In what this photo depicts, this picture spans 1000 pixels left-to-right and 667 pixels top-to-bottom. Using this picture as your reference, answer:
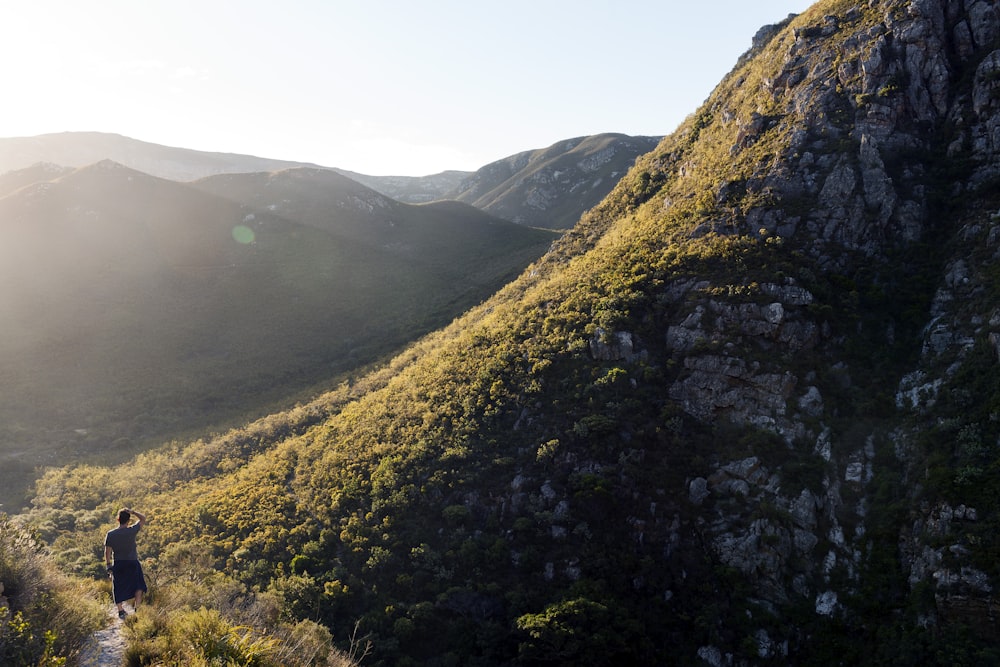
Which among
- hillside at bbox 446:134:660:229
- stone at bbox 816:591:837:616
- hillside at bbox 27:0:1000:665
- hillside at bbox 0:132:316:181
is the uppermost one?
hillside at bbox 0:132:316:181

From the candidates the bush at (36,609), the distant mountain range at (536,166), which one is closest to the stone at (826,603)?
the bush at (36,609)

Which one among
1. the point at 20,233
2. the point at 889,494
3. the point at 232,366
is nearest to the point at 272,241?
the point at 20,233

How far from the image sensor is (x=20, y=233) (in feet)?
218

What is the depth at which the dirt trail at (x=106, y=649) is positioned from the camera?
837 cm

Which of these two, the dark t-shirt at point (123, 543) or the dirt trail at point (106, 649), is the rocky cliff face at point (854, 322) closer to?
the dirt trail at point (106, 649)

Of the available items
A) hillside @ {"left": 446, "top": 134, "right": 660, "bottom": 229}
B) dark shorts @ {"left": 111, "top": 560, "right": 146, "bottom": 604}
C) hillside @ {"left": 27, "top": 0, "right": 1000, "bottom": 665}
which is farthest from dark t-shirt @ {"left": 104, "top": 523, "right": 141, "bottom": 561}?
hillside @ {"left": 446, "top": 134, "right": 660, "bottom": 229}

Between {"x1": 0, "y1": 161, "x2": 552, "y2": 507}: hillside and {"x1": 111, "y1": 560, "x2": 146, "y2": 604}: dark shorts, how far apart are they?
2837 cm

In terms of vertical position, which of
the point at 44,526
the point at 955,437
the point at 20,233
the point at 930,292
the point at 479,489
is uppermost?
the point at 20,233

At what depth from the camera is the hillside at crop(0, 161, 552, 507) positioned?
42156mm

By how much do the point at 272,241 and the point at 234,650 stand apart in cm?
8484

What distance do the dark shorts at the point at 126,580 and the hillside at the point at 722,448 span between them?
6.25 feet

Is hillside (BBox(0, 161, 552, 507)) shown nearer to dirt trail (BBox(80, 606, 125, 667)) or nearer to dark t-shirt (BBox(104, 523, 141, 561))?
dark t-shirt (BBox(104, 523, 141, 561))

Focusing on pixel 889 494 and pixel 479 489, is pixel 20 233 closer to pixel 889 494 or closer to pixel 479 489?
pixel 479 489

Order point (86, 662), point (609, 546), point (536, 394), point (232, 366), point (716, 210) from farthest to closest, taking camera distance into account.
→ 1. point (232, 366)
2. point (716, 210)
3. point (536, 394)
4. point (609, 546)
5. point (86, 662)
